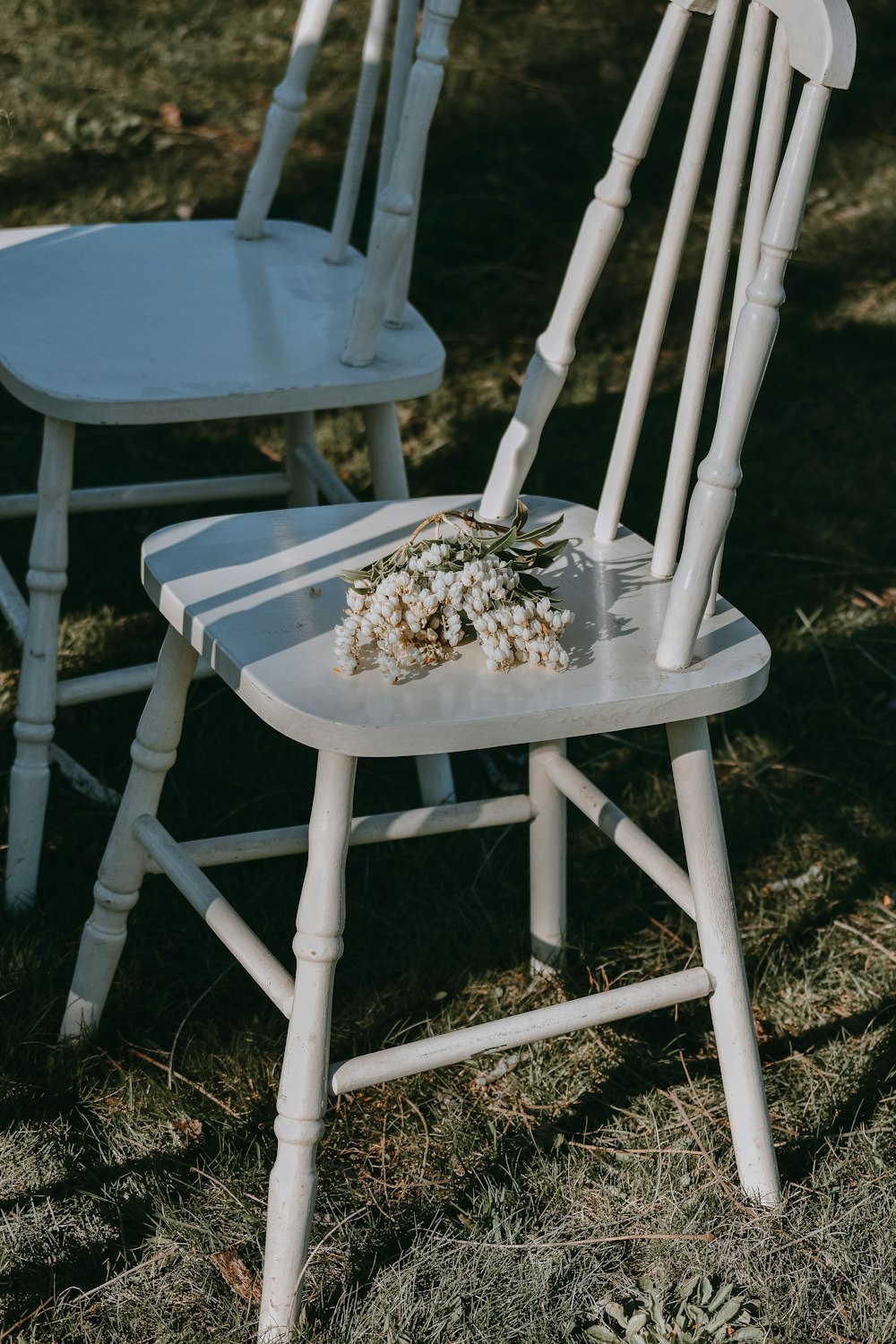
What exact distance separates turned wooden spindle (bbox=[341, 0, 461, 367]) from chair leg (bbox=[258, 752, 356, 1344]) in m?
0.60

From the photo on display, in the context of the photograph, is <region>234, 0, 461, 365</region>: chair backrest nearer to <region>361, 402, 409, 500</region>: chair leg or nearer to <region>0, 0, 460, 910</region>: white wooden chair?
<region>0, 0, 460, 910</region>: white wooden chair

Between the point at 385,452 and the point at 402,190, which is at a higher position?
the point at 402,190

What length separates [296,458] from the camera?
6.72 ft

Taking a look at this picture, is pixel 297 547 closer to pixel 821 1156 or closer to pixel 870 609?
pixel 821 1156

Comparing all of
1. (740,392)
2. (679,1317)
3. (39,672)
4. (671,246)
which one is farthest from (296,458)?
(679,1317)

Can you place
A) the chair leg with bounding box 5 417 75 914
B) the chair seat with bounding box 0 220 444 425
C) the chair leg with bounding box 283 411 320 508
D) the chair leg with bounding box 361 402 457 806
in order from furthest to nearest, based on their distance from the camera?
the chair leg with bounding box 283 411 320 508, the chair leg with bounding box 361 402 457 806, the chair leg with bounding box 5 417 75 914, the chair seat with bounding box 0 220 444 425

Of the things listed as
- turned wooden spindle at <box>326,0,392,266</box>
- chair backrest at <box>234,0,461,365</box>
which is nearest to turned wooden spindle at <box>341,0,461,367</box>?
chair backrest at <box>234,0,461,365</box>

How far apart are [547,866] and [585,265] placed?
2.31 ft

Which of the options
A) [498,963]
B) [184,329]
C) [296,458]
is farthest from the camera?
[296,458]

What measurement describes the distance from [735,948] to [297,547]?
1.87 ft

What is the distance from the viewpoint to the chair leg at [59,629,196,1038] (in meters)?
1.38

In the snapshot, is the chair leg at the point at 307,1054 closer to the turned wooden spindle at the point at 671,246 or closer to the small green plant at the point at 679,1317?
the small green plant at the point at 679,1317

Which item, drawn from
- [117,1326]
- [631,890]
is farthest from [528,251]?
[117,1326]

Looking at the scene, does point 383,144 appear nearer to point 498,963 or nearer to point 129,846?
point 129,846
